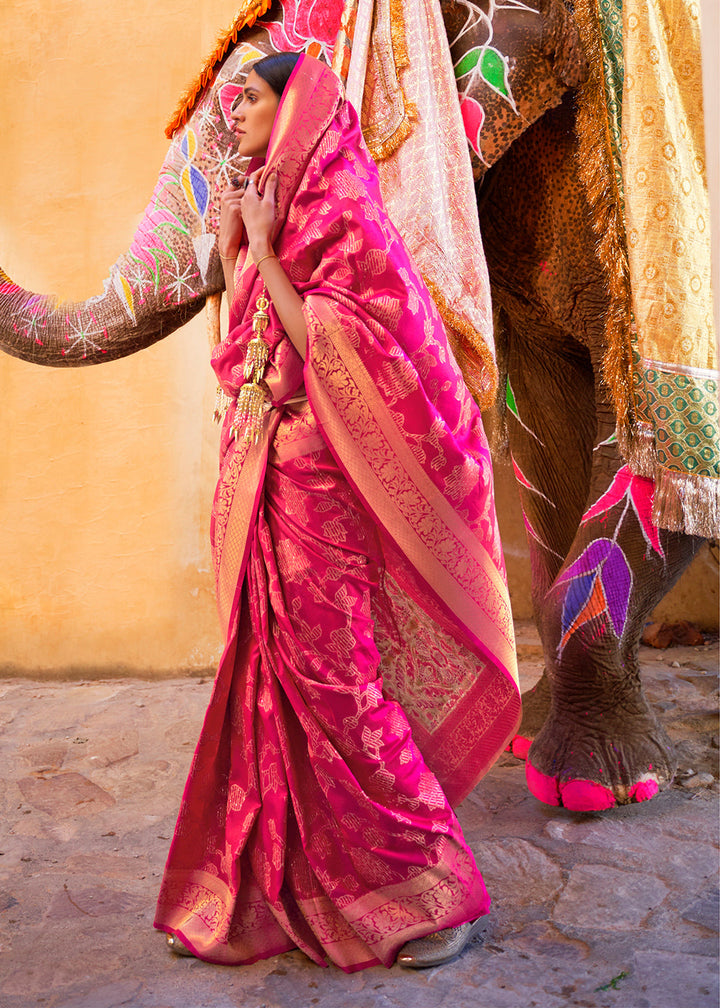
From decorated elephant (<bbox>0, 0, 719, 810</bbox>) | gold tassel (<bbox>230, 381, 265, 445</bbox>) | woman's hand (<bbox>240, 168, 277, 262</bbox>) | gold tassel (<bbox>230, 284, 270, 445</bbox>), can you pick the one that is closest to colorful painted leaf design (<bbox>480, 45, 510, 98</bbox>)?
decorated elephant (<bbox>0, 0, 719, 810</bbox>)

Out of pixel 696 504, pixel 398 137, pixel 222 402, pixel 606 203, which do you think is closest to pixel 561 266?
pixel 606 203

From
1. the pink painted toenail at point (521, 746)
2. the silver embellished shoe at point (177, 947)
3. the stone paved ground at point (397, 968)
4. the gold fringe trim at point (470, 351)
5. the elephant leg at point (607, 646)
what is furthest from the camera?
the pink painted toenail at point (521, 746)

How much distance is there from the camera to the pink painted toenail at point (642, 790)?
229cm

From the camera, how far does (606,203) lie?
2248 mm

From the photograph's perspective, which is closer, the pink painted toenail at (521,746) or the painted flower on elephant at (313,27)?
the painted flower on elephant at (313,27)

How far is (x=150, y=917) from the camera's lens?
187 centimetres

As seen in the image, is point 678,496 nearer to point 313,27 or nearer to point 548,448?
point 548,448

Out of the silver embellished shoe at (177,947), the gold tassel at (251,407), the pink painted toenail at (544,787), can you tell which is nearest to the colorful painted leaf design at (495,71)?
the gold tassel at (251,407)

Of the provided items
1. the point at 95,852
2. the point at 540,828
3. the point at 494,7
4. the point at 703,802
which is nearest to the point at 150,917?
the point at 95,852

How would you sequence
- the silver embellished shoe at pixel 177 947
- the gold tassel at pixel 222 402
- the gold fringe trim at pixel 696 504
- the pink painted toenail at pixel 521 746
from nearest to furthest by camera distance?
the silver embellished shoe at pixel 177 947 → the gold tassel at pixel 222 402 → the gold fringe trim at pixel 696 504 → the pink painted toenail at pixel 521 746

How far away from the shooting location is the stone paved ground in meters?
1.60

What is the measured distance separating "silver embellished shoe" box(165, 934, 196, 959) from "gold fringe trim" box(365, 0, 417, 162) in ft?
5.36

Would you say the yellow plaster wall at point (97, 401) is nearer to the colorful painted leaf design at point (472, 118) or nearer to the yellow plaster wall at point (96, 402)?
the yellow plaster wall at point (96, 402)

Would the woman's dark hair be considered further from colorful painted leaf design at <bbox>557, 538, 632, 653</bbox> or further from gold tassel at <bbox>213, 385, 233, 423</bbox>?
colorful painted leaf design at <bbox>557, 538, 632, 653</bbox>
